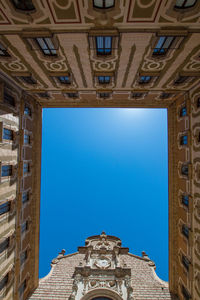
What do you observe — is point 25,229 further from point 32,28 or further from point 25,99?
point 32,28

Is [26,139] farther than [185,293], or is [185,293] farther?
[26,139]

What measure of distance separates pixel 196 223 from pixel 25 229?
20512 mm

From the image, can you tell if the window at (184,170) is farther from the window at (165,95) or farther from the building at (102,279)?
the building at (102,279)

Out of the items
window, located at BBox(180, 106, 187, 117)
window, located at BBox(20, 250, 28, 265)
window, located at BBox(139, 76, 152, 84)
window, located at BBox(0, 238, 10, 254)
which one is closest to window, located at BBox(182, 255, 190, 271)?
window, located at BBox(180, 106, 187, 117)

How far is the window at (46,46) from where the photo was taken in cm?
1400

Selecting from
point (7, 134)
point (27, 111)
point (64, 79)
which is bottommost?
point (7, 134)

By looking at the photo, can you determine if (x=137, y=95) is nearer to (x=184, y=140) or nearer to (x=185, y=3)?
(x=184, y=140)

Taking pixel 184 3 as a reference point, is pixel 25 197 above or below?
below

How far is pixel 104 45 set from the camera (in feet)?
48.6

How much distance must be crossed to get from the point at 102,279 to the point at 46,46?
28.0m

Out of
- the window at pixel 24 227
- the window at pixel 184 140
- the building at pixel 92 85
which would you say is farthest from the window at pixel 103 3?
the window at pixel 24 227

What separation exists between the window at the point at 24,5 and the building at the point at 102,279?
2898cm

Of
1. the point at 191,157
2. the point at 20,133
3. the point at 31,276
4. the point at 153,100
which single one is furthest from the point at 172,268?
the point at 20,133

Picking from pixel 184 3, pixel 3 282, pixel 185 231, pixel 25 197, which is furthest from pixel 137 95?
pixel 3 282
